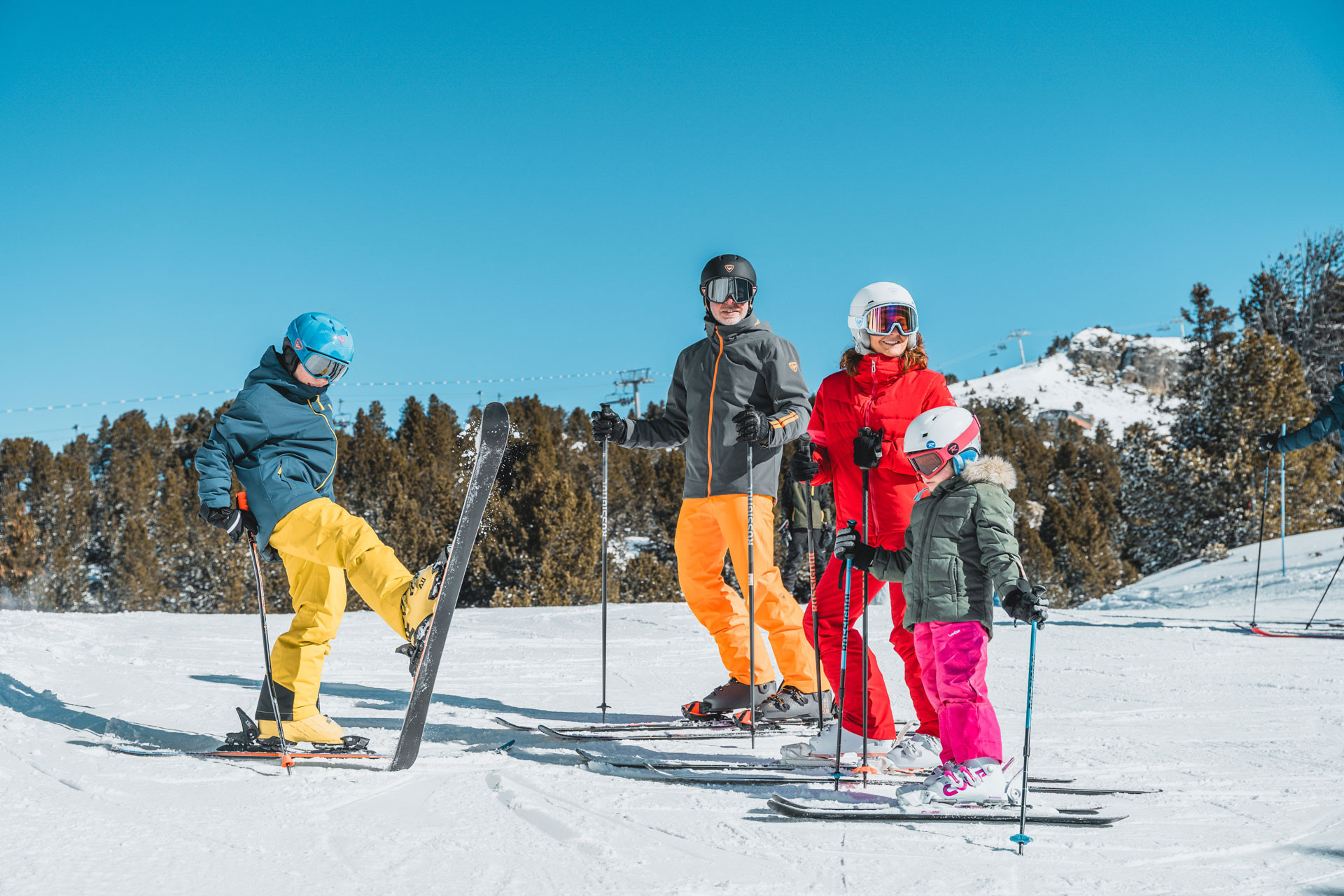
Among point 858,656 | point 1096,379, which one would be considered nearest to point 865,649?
point 858,656

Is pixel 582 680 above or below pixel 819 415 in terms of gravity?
below

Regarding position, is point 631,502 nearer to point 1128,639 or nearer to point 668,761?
point 1128,639

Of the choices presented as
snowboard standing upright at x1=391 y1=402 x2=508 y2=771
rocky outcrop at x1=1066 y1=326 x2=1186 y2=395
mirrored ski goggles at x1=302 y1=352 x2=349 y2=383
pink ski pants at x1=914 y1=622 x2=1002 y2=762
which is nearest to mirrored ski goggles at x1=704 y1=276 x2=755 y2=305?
snowboard standing upright at x1=391 y1=402 x2=508 y2=771

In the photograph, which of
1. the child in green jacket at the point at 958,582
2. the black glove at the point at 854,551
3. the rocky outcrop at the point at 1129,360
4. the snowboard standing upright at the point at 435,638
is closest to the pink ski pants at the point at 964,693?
the child in green jacket at the point at 958,582

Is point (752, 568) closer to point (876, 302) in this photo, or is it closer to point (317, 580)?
point (876, 302)

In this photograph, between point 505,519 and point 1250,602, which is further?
point 505,519

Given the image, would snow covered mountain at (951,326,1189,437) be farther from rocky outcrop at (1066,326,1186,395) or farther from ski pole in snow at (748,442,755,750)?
ski pole in snow at (748,442,755,750)

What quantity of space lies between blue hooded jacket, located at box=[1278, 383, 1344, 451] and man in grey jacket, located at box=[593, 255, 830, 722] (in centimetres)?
515

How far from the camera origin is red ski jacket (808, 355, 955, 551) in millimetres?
3486

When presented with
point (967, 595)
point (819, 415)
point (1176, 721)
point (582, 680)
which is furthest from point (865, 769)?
point (582, 680)

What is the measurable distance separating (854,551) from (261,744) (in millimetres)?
2488

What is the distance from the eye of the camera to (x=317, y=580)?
357cm

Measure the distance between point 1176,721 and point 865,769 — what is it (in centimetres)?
224

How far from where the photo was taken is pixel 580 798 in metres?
2.86
